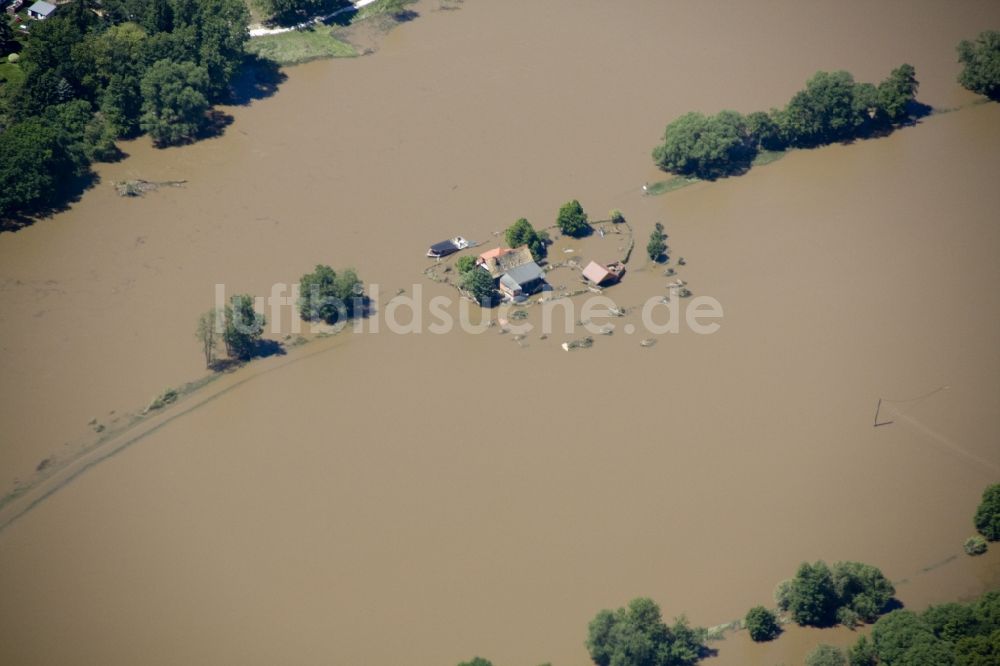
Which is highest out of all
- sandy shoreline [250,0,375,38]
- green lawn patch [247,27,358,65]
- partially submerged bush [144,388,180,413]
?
sandy shoreline [250,0,375,38]

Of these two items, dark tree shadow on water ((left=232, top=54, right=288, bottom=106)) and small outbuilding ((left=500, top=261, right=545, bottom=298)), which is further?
dark tree shadow on water ((left=232, top=54, right=288, bottom=106))

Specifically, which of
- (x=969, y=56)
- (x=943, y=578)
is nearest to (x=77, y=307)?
(x=943, y=578)

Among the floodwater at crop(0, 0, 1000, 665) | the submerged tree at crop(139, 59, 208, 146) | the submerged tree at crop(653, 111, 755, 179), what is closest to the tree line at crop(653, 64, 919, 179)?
the submerged tree at crop(653, 111, 755, 179)

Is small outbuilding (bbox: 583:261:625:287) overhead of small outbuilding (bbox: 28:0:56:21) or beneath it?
beneath

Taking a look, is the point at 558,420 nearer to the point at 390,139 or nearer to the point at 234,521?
the point at 234,521

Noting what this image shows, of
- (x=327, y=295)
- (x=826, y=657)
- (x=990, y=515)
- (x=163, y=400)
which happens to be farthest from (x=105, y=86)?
(x=990, y=515)

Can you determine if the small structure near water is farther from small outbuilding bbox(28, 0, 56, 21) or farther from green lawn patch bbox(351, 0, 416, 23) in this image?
small outbuilding bbox(28, 0, 56, 21)
